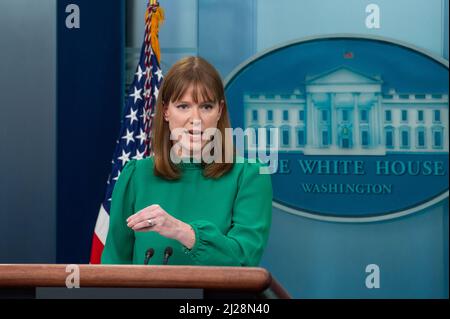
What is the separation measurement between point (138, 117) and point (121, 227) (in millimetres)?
1318

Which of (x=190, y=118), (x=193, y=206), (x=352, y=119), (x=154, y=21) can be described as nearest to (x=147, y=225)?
(x=193, y=206)

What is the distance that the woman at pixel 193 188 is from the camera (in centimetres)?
133

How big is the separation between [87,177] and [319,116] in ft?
3.14

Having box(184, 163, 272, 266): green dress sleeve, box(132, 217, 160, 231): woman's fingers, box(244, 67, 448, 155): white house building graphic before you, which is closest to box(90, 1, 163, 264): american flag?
box(244, 67, 448, 155): white house building graphic

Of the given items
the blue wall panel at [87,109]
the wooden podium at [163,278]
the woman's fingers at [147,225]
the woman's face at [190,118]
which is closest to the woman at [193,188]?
the woman's face at [190,118]

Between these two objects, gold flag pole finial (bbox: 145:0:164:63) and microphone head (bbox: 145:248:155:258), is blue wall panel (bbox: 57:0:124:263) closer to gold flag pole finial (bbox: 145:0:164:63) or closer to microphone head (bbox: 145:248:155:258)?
gold flag pole finial (bbox: 145:0:164:63)

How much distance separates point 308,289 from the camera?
114 inches

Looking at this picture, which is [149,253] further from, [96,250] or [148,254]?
[96,250]

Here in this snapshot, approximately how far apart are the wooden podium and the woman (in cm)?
25

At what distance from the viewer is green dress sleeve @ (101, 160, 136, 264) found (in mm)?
1399

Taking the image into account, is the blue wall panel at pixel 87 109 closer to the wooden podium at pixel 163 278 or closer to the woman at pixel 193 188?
the woman at pixel 193 188

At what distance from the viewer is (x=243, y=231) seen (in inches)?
53.6
